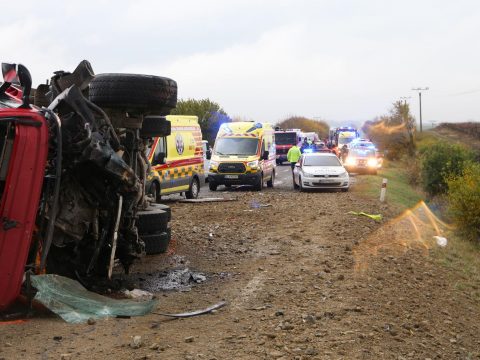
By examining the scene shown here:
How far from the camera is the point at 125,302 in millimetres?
6078

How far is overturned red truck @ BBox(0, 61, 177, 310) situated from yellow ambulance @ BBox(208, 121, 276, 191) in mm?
13348

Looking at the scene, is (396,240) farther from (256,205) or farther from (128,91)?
(128,91)

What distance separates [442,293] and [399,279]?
0.82 m

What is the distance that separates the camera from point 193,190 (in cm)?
1752

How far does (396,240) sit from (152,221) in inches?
221

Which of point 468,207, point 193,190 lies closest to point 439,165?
point 468,207

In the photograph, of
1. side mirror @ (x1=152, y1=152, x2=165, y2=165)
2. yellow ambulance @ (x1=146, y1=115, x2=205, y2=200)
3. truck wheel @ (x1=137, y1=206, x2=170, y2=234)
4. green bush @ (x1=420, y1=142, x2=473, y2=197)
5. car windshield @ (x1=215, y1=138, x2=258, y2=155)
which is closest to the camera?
truck wheel @ (x1=137, y1=206, x2=170, y2=234)

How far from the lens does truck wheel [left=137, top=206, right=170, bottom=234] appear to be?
313 inches

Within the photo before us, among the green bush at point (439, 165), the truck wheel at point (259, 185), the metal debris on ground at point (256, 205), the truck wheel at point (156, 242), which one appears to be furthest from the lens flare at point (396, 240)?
the green bush at point (439, 165)

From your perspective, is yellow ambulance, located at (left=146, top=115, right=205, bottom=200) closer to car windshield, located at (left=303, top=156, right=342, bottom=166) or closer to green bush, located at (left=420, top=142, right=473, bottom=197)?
car windshield, located at (left=303, top=156, right=342, bottom=166)

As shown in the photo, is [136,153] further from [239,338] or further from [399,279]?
[399,279]

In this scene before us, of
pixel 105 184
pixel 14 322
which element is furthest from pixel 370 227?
pixel 14 322

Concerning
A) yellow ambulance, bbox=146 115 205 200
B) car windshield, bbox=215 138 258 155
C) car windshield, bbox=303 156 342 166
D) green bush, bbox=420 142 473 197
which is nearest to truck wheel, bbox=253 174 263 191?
car windshield, bbox=215 138 258 155

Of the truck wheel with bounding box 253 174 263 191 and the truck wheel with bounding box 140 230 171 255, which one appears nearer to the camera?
the truck wheel with bounding box 140 230 171 255
